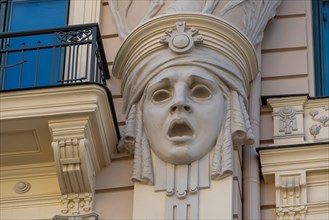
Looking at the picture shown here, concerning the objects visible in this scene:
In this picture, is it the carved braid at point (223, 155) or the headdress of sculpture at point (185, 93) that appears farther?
the headdress of sculpture at point (185, 93)

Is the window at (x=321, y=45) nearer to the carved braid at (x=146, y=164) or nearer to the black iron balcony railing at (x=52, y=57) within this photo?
the carved braid at (x=146, y=164)

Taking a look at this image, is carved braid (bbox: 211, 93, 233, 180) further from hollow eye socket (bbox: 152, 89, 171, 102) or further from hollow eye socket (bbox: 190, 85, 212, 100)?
hollow eye socket (bbox: 152, 89, 171, 102)

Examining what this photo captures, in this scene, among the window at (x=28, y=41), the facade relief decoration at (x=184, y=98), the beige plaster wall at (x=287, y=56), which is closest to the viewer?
the facade relief decoration at (x=184, y=98)

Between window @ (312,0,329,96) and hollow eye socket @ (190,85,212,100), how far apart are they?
4.86 ft

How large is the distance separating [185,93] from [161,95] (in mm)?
283

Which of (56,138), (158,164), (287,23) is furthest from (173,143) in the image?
(287,23)

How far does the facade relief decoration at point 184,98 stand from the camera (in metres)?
13.7

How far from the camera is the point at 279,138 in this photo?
47.2 feet

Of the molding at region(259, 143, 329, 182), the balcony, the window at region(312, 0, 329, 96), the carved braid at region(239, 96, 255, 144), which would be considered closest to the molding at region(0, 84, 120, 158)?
the balcony

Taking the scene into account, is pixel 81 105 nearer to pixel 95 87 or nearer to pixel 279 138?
pixel 95 87

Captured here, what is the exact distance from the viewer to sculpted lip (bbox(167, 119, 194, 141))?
1378cm

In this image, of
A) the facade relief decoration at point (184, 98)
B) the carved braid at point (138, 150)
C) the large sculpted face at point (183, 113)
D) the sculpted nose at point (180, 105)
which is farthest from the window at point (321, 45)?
Result: the carved braid at point (138, 150)

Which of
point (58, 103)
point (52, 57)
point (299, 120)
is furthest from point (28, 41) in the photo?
point (299, 120)

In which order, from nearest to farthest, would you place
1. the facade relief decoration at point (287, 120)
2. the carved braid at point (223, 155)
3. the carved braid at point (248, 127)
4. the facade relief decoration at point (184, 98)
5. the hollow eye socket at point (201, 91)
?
1. the carved braid at point (223, 155)
2. the facade relief decoration at point (184, 98)
3. the carved braid at point (248, 127)
4. the hollow eye socket at point (201, 91)
5. the facade relief decoration at point (287, 120)
